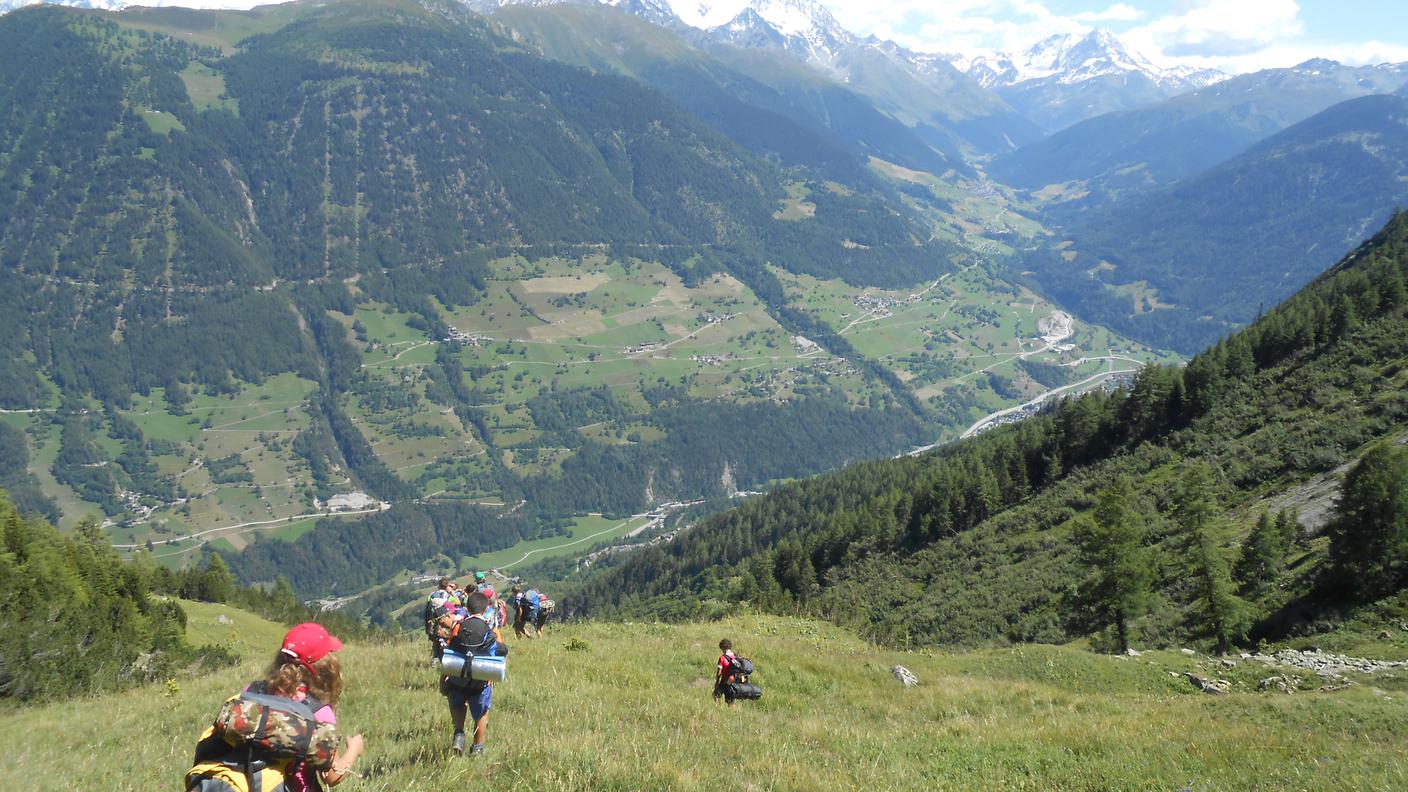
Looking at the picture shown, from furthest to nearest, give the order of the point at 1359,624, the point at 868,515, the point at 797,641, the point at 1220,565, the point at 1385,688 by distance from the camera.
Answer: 1. the point at 868,515
2. the point at 1220,565
3. the point at 1359,624
4. the point at 797,641
5. the point at 1385,688

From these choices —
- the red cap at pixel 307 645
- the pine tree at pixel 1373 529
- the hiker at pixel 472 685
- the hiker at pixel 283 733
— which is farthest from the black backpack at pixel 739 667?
the pine tree at pixel 1373 529

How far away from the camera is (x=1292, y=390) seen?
58344 millimetres

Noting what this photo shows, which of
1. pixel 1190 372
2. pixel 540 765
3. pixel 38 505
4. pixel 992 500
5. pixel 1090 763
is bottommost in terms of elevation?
pixel 38 505

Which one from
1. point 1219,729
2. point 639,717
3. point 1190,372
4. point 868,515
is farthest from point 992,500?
point 639,717

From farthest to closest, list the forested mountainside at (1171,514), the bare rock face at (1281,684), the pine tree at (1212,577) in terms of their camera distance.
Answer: the forested mountainside at (1171,514)
the pine tree at (1212,577)
the bare rock face at (1281,684)

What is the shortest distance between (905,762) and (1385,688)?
17.1 meters

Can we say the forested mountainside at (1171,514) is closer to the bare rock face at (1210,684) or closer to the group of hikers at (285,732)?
the bare rock face at (1210,684)

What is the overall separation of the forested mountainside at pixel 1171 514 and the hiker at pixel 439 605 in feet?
87.8

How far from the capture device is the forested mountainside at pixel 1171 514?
30.0 metres

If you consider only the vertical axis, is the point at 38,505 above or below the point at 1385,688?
below

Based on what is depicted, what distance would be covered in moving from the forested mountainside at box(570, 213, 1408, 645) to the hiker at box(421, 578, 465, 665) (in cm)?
2675

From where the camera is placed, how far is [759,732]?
37.4 ft

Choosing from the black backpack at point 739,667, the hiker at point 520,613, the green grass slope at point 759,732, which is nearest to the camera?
the green grass slope at point 759,732

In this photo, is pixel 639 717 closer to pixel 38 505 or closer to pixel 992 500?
pixel 992 500
